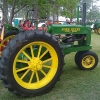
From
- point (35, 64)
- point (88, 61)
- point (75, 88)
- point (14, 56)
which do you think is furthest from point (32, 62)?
point (88, 61)

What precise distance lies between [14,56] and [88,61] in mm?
2358

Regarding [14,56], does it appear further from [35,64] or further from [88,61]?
[88,61]

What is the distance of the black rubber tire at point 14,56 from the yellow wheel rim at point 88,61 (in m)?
1.57

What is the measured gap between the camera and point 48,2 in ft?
42.4

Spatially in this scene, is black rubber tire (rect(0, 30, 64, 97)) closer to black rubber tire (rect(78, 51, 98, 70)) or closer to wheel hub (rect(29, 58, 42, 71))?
wheel hub (rect(29, 58, 42, 71))

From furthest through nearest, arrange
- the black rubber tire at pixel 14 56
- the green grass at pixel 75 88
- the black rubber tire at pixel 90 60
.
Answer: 1. the black rubber tire at pixel 90 60
2. the green grass at pixel 75 88
3. the black rubber tire at pixel 14 56

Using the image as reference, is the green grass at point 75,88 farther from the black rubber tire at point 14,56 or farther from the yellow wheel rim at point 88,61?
the yellow wheel rim at point 88,61

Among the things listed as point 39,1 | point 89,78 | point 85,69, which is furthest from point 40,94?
point 39,1

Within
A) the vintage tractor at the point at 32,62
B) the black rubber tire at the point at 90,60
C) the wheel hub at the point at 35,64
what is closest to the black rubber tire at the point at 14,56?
the vintage tractor at the point at 32,62

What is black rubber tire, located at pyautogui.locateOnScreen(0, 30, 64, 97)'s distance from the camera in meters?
2.96

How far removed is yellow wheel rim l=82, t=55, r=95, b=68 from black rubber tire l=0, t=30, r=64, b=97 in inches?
61.7

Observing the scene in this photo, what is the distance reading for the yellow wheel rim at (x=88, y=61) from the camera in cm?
482

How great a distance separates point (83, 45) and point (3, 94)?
232 centimetres

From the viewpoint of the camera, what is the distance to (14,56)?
2994 mm
